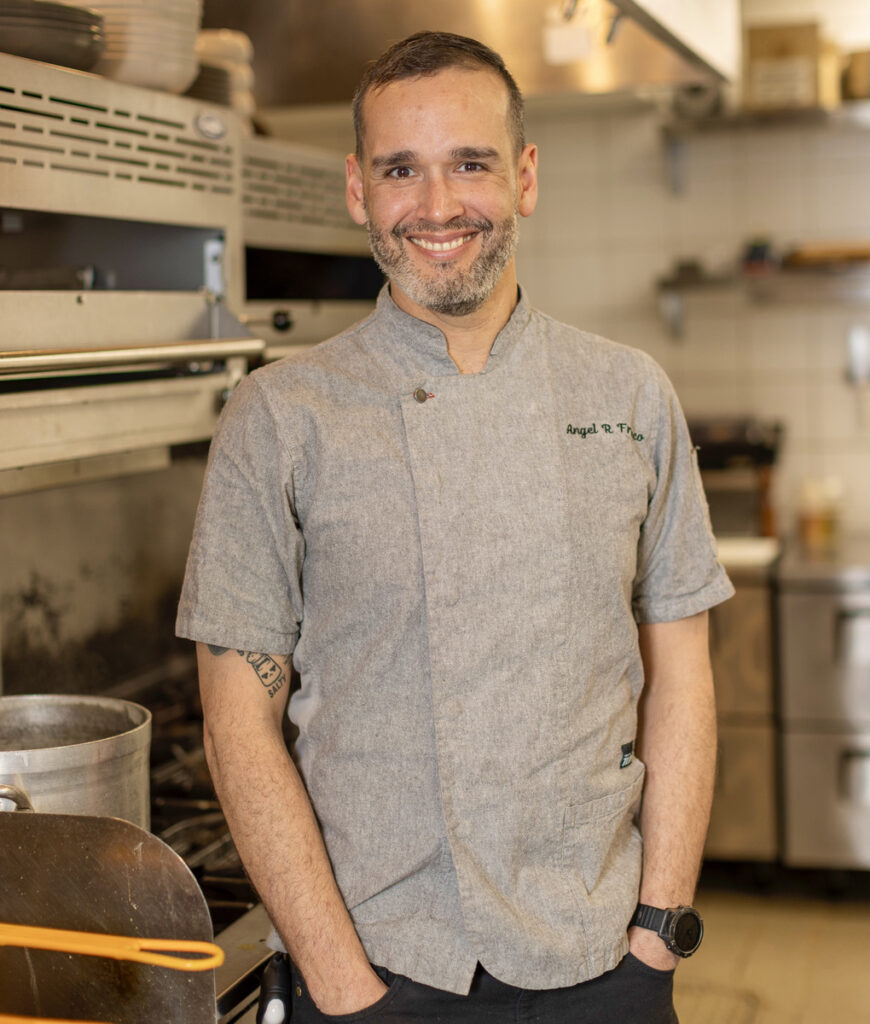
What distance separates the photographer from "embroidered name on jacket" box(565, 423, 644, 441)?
137 cm

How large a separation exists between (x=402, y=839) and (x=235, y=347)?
0.80 m

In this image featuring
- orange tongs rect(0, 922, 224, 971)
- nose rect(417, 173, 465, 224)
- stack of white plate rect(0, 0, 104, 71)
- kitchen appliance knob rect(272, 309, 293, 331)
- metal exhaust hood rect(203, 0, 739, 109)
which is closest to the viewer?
orange tongs rect(0, 922, 224, 971)

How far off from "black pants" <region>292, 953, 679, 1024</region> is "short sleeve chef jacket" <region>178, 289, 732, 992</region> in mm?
22

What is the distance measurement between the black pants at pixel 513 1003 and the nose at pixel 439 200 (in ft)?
2.46

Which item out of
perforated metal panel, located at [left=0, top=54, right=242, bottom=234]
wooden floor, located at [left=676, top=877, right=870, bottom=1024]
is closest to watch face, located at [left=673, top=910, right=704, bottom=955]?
perforated metal panel, located at [left=0, top=54, right=242, bottom=234]

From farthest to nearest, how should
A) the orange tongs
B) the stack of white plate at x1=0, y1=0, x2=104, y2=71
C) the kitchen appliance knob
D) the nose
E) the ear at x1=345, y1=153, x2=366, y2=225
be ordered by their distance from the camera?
the kitchen appliance knob
the stack of white plate at x1=0, y1=0, x2=104, y2=71
the ear at x1=345, y1=153, x2=366, y2=225
the nose
the orange tongs

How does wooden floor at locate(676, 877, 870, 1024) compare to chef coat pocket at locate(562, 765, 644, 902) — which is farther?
wooden floor at locate(676, 877, 870, 1024)

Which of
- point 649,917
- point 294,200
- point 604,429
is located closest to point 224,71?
point 294,200

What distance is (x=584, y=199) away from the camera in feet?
12.6

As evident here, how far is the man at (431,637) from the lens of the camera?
4.14ft

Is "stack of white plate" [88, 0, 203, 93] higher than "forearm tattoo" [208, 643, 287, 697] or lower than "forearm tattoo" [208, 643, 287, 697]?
higher

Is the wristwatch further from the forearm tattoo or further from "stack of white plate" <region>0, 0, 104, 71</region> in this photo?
"stack of white plate" <region>0, 0, 104, 71</region>

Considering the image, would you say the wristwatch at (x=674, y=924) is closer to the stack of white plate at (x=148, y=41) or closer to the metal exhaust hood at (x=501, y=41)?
the stack of white plate at (x=148, y=41)

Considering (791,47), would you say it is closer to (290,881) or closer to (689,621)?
(689,621)
